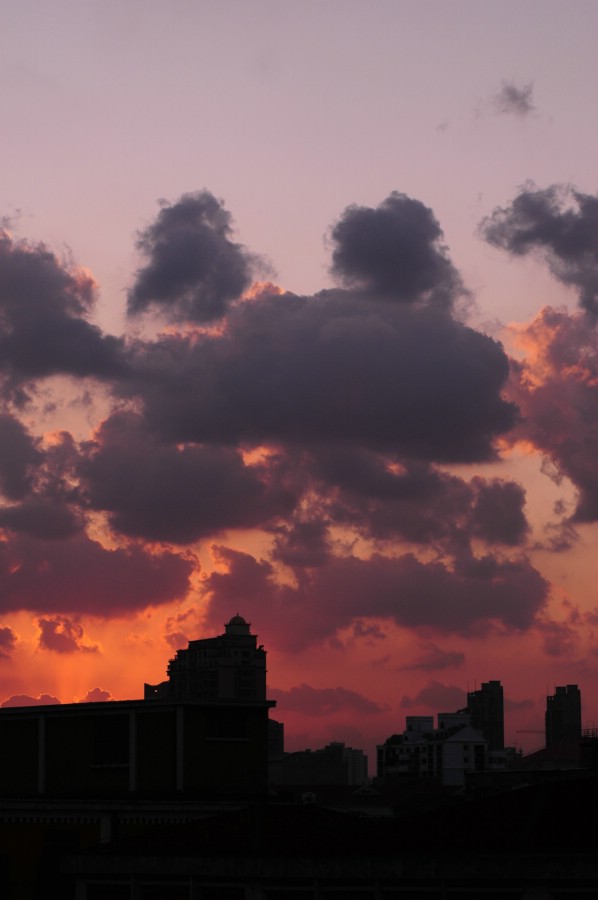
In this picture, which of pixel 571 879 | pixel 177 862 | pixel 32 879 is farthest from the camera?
pixel 32 879

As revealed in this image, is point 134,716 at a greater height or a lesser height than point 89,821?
greater

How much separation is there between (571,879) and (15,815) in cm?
2530

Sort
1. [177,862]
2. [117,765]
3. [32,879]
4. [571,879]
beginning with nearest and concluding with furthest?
[571,879] < [177,862] < [32,879] < [117,765]

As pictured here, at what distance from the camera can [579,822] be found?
29.5 metres

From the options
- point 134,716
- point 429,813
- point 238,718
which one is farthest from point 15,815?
point 429,813

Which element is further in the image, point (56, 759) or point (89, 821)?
point (56, 759)

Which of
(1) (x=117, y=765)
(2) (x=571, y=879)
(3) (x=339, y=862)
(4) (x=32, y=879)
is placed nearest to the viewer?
(2) (x=571, y=879)

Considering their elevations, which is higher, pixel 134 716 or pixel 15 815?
pixel 134 716

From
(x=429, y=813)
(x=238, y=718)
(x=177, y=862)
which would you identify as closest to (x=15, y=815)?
(x=238, y=718)

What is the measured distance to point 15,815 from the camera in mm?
47781

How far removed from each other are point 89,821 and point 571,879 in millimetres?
23115

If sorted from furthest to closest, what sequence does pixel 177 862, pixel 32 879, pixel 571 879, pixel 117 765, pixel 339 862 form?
pixel 117 765 → pixel 32 879 → pixel 177 862 → pixel 339 862 → pixel 571 879

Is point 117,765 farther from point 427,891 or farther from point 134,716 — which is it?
point 427,891

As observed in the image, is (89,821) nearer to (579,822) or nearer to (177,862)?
(177,862)
